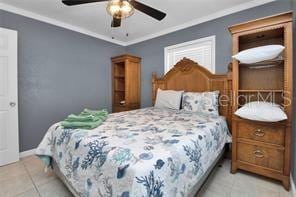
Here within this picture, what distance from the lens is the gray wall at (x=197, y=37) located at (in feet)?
8.02

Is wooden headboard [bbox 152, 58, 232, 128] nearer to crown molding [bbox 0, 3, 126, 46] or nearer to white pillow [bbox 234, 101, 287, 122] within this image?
white pillow [bbox 234, 101, 287, 122]

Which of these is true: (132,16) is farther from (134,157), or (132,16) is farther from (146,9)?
(134,157)

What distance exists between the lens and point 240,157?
2.09 metres

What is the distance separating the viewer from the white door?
7.91 ft

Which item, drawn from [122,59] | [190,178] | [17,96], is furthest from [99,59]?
[190,178]

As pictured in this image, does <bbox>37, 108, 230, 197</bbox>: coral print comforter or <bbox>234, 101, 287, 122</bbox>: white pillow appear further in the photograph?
<bbox>234, 101, 287, 122</bbox>: white pillow

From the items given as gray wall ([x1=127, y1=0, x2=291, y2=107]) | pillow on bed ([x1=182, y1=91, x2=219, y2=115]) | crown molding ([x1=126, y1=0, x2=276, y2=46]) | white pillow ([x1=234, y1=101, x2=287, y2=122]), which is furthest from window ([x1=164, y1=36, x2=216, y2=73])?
white pillow ([x1=234, y1=101, x2=287, y2=122])

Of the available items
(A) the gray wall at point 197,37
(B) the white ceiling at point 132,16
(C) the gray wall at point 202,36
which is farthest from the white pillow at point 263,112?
(B) the white ceiling at point 132,16

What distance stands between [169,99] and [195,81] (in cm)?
61

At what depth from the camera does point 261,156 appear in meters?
1.93

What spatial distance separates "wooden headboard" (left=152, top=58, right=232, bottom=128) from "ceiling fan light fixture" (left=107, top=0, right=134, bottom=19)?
1559mm

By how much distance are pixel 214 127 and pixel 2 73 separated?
313 centimetres

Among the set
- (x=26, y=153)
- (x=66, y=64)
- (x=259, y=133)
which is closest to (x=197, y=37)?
(x=259, y=133)

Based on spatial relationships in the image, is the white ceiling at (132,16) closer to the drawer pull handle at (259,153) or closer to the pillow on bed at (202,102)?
the pillow on bed at (202,102)
